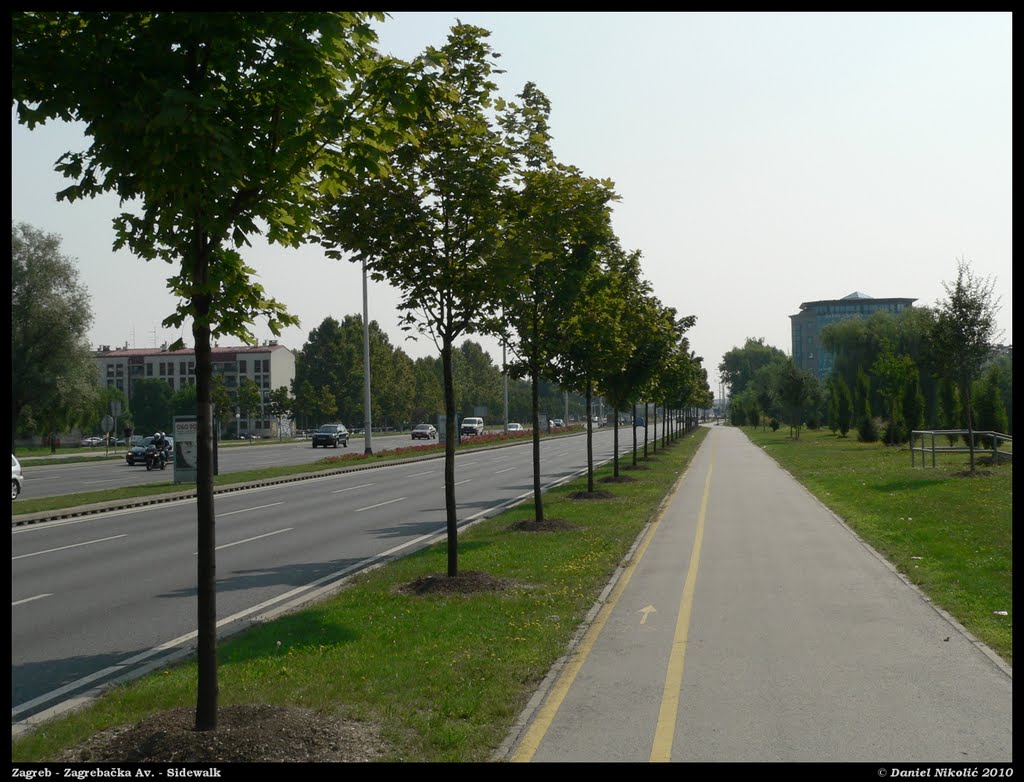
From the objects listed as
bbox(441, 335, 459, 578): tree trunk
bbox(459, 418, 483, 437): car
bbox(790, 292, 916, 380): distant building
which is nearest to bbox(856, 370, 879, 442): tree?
bbox(459, 418, 483, 437): car

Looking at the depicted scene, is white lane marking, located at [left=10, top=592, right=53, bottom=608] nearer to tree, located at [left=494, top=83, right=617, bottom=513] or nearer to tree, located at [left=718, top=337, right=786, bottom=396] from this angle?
tree, located at [left=494, top=83, right=617, bottom=513]

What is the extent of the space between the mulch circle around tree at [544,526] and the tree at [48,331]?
4938 cm

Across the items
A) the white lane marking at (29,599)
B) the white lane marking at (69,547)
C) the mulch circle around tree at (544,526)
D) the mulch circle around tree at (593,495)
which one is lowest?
the white lane marking at (69,547)

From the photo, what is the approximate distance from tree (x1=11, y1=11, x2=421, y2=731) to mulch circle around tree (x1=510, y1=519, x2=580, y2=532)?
10214 mm

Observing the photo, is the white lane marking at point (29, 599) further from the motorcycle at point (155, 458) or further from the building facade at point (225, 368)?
the building facade at point (225, 368)

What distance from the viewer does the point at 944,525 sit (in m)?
15.8

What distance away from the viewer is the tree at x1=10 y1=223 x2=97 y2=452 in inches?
2251

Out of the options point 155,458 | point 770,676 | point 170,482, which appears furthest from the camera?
point 155,458

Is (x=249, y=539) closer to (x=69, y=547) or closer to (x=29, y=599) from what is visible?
(x=69, y=547)

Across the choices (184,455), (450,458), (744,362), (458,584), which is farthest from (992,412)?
(744,362)

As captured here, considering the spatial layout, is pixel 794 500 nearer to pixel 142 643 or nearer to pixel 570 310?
pixel 570 310

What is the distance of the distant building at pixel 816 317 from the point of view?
181 metres

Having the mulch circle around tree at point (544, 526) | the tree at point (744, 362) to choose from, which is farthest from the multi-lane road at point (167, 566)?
the tree at point (744, 362)

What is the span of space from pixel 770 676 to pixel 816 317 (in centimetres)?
18783
